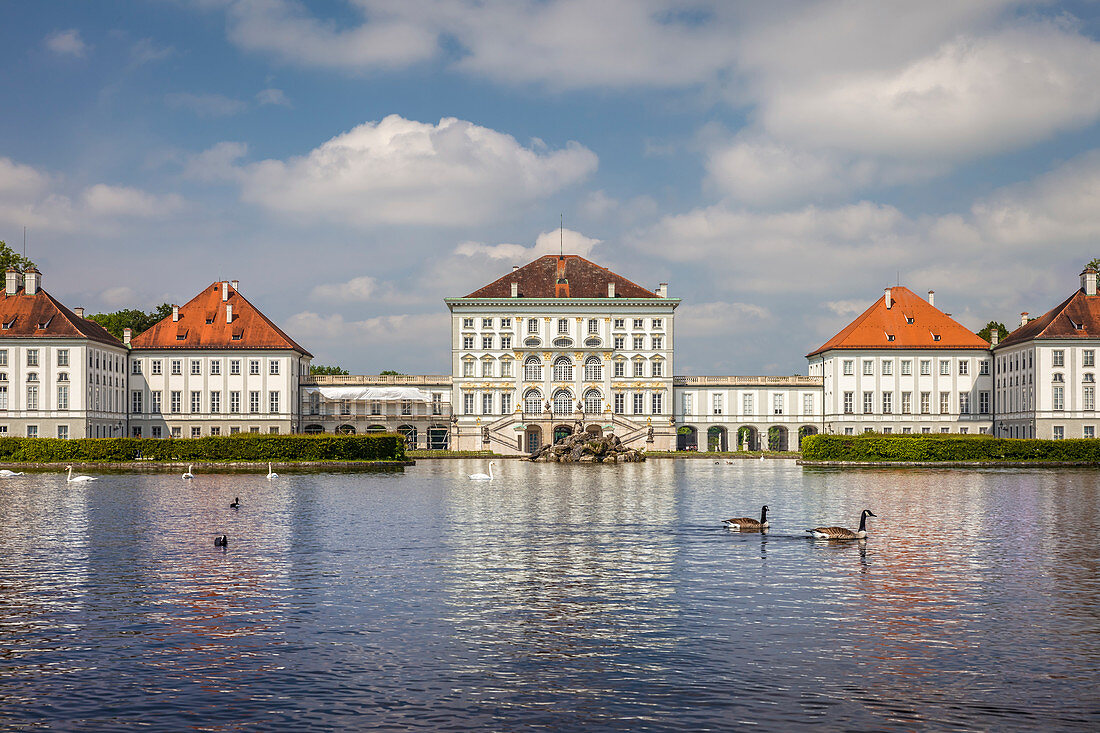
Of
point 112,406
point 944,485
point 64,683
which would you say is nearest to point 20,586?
point 64,683

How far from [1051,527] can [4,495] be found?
4240 centimetres

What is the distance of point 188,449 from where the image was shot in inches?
2997

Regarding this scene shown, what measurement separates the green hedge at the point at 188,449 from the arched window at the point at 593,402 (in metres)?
45.9

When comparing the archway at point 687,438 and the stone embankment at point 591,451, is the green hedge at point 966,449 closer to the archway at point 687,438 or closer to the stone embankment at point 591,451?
the stone embankment at point 591,451

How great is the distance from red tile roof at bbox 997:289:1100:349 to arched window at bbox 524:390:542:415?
49.7 m

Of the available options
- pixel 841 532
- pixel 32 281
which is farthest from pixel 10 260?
pixel 841 532

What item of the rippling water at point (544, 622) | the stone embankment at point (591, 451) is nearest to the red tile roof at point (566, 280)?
the stone embankment at point (591, 451)

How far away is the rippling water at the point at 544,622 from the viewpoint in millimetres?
13625

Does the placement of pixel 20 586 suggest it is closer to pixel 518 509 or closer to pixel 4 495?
pixel 518 509

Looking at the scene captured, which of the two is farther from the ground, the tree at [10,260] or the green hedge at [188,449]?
the tree at [10,260]

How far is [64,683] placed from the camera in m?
14.7

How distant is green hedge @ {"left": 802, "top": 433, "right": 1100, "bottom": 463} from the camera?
261 ft

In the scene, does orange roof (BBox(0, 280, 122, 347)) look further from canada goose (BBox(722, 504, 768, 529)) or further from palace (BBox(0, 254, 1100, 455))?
canada goose (BBox(722, 504, 768, 529))

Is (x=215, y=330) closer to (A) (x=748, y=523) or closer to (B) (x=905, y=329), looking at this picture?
(B) (x=905, y=329)
